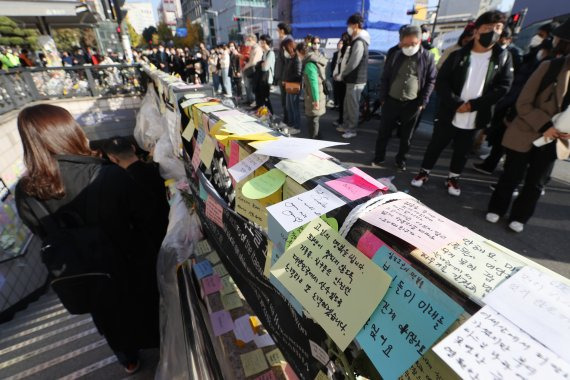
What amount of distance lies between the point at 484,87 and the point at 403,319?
11.4ft

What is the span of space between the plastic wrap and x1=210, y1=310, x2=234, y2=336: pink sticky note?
0.54ft

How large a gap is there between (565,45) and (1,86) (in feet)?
27.8

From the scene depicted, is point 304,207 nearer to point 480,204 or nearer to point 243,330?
point 243,330

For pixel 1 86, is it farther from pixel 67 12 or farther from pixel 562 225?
pixel 562 225

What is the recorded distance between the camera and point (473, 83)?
304 cm

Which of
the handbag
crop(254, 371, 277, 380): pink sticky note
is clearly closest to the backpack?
crop(254, 371, 277, 380): pink sticky note

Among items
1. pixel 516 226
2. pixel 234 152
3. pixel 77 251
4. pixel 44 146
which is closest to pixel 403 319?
pixel 234 152

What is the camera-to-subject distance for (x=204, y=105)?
5.97 feet

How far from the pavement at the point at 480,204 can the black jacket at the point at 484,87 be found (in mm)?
1018

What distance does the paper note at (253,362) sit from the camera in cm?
124

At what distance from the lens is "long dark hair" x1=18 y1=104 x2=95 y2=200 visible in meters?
1.42

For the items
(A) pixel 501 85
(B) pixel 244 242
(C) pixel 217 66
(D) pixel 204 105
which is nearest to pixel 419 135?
(A) pixel 501 85

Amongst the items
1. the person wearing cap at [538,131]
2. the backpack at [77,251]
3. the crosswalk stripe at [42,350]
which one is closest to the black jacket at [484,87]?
the person wearing cap at [538,131]

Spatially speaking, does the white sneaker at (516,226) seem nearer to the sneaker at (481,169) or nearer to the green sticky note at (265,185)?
the sneaker at (481,169)
